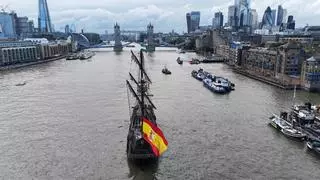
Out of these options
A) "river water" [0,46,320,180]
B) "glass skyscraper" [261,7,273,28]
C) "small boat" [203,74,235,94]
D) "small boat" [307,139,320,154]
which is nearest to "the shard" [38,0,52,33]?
"river water" [0,46,320,180]

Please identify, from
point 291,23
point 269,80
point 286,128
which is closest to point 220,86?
point 269,80

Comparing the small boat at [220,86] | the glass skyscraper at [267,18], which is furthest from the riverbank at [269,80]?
the glass skyscraper at [267,18]

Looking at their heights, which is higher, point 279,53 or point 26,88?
point 279,53

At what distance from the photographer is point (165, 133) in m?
20.9

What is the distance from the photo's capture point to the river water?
15781mm

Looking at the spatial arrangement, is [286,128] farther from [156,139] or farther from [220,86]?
[220,86]

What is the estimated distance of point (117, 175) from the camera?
15336 mm

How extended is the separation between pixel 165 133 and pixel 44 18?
425ft

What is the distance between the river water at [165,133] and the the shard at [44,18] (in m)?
105

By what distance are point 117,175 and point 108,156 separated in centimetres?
229

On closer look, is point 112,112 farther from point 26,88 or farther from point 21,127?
point 26,88

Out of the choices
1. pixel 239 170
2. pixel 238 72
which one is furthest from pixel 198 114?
pixel 238 72

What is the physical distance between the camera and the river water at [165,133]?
1578 cm

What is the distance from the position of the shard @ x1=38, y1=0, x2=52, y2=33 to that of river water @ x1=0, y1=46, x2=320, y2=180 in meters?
105
